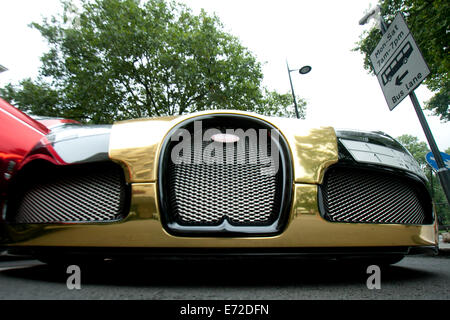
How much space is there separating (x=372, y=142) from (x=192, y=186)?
96 cm

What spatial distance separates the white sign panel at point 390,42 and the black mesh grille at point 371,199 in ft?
8.20

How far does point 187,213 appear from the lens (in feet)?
3.89

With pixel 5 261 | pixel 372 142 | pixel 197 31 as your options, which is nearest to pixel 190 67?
pixel 197 31

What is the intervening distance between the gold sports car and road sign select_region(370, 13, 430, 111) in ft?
7.10

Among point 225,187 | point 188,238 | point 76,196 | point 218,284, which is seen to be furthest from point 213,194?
point 76,196

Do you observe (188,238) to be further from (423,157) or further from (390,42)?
(423,157)

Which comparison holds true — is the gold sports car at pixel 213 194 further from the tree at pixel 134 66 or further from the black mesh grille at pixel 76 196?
the tree at pixel 134 66

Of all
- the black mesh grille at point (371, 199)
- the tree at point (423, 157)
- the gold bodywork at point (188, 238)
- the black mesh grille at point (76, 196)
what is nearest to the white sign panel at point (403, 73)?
the black mesh grille at point (371, 199)

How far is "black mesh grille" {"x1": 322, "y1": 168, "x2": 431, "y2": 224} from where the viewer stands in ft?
4.11

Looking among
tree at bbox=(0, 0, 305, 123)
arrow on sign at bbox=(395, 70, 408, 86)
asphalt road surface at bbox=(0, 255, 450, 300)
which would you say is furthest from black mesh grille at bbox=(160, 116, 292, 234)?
tree at bbox=(0, 0, 305, 123)

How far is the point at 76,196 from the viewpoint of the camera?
4.09 feet

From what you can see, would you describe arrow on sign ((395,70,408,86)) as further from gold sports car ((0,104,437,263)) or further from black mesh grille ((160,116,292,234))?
black mesh grille ((160,116,292,234))
